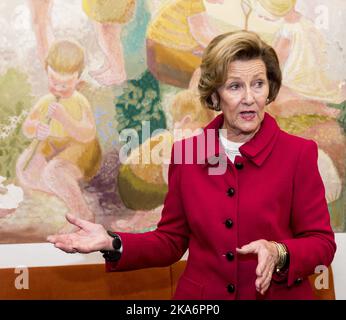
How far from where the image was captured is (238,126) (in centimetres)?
184

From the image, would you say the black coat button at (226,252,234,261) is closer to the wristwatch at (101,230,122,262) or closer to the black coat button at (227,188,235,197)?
the black coat button at (227,188,235,197)

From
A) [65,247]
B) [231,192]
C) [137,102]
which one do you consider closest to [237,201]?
[231,192]

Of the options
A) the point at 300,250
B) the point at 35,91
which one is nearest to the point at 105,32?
the point at 35,91

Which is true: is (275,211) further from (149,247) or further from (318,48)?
(318,48)

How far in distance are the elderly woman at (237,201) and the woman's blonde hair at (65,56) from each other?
0.83 m

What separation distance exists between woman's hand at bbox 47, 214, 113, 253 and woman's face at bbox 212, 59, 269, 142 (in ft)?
1.82

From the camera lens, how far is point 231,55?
180 cm

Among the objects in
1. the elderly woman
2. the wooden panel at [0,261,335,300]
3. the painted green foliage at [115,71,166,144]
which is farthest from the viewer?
the painted green foliage at [115,71,166,144]

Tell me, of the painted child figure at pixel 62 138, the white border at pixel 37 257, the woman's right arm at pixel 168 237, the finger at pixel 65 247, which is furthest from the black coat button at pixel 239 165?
the white border at pixel 37 257

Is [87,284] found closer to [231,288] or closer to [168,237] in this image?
[168,237]

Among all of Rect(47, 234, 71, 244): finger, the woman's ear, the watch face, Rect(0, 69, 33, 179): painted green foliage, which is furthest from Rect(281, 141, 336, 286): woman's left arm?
Rect(0, 69, 33, 179): painted green foliage

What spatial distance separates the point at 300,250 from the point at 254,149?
1.17 feet

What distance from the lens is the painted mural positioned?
8.25ft

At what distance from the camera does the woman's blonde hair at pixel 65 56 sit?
2.52 m
